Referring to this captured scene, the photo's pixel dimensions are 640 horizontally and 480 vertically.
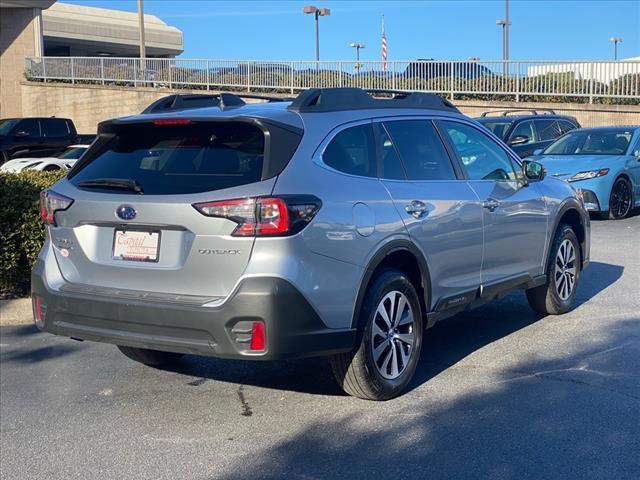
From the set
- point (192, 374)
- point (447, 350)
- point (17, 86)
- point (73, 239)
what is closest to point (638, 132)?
point (447, 350)

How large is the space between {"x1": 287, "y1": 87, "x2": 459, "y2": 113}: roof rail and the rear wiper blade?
3.40 ft

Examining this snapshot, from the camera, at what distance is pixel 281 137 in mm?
→ 4812

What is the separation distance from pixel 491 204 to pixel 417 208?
101cm

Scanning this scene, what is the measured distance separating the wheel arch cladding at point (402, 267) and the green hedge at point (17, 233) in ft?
13.7

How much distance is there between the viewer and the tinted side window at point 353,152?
5.11 metres

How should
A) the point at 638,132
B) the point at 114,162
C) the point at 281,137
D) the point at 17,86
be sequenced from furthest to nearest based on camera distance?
the point at 17,86 < the point at 638,132 < the point at 114,162 < the point at 281,137

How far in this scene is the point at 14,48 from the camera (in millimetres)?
38625

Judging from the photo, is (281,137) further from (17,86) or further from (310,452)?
(17,86)

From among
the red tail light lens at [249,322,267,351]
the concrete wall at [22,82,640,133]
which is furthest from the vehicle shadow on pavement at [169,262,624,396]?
the concrete wall at [22,82,640,133]

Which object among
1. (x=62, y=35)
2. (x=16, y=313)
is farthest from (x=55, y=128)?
(x=62, y=35)

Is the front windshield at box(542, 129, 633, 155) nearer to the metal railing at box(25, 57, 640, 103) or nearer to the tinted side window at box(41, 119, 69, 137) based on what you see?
the metal railing at box(25, 57, 640, 103)

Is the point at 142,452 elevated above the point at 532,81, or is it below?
below

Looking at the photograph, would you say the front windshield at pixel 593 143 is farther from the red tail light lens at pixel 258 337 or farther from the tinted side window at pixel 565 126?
the red tail light lens at pixel 258 337

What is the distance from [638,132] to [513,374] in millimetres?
10091
